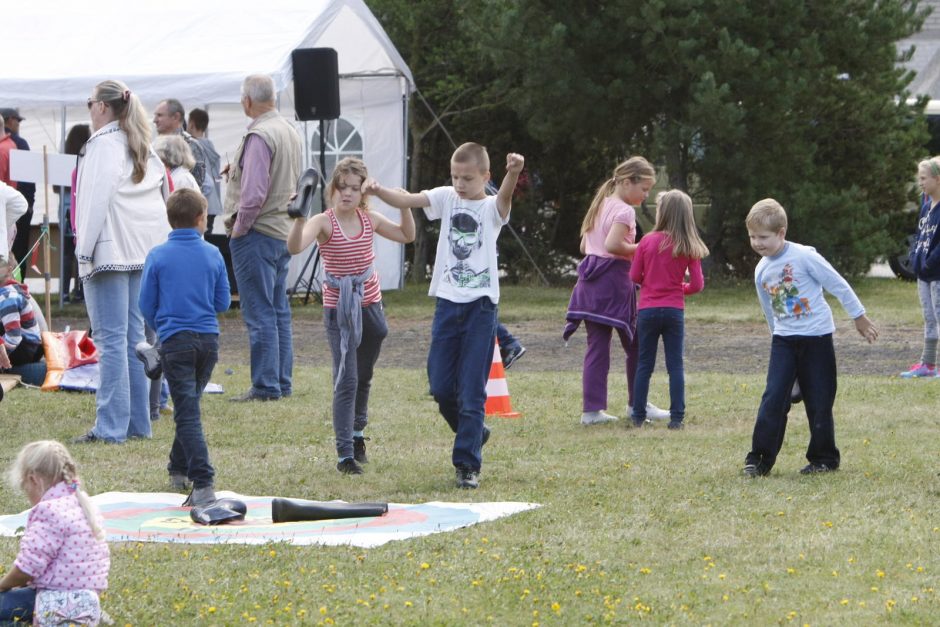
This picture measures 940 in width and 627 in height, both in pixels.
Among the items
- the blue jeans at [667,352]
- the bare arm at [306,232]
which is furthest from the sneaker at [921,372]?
the bare arm at [306,232]

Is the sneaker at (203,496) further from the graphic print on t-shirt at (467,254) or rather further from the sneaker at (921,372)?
the sneaker at (921,372)

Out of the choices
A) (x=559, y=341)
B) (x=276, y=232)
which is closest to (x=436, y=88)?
(x=559, y=341)

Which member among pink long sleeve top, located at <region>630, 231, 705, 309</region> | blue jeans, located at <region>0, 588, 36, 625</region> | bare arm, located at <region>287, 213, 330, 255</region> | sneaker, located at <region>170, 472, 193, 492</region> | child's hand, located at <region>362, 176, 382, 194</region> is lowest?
sneaker, located at <region>170, 472, 193, 492</region>

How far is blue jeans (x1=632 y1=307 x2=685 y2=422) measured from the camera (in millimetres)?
9305

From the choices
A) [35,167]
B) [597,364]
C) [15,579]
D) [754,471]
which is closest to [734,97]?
[35,167]

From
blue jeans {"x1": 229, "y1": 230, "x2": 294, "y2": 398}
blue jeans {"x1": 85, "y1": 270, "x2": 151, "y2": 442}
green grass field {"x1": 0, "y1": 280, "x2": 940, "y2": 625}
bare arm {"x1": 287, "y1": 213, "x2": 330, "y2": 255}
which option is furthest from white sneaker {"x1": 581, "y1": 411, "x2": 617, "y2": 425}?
blue jeans {"x1": 85, "y1": 270, "x2": 151, "y2": 442}

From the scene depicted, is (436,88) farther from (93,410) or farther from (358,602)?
(358,602)

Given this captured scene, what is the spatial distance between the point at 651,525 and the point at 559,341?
28.4ft

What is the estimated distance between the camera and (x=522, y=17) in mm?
A: 19016

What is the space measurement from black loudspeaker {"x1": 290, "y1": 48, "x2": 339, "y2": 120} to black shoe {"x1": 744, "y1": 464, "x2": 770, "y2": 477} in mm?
8846

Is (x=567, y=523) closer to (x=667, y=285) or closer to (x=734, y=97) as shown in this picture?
(x=667, y=285)

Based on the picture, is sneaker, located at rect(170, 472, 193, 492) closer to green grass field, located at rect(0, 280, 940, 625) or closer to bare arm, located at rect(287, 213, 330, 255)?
green grass field, located at rect(0, 280, 940, 625)

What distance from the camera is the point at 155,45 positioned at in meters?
16.6

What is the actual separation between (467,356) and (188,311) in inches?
54.9
